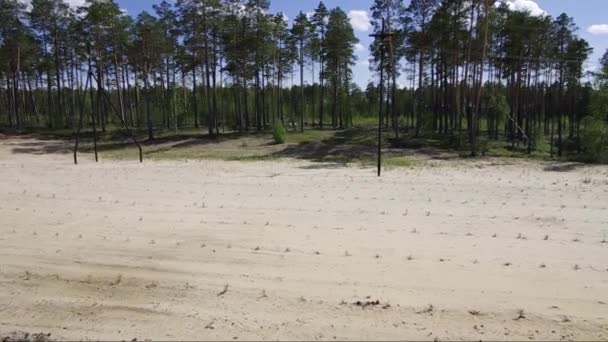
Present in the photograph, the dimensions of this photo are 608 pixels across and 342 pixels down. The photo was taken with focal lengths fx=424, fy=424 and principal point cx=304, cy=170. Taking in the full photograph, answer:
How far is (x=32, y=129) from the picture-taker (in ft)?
146

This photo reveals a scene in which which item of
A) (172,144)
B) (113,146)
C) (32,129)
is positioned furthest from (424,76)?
(32,129)

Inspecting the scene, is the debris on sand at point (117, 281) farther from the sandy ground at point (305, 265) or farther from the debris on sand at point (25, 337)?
the debris on sand at point (25, 337)

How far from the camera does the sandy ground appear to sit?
475 cm

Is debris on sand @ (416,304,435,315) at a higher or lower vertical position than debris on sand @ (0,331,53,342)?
higher

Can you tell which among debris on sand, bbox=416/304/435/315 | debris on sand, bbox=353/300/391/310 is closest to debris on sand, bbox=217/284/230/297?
debris on sand, bbox=353/300/391/310

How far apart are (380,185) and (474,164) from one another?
11.2 metres

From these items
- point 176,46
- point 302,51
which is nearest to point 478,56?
point 302,51

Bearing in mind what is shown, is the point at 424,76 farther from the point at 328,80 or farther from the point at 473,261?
the point at 473,261

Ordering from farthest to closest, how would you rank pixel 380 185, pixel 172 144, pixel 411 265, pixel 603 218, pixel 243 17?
1. pixel 243 17
2. pixel 172 144
3. pixel 380 185
4. pixel 603 218
5. pixel 411 265

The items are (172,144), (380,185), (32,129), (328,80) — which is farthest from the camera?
(328,80)

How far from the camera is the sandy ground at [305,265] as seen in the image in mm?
4754

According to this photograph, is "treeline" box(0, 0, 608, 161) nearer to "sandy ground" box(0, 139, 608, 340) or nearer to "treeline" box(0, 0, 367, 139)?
"treeline" box(0, 0, 367, 139)

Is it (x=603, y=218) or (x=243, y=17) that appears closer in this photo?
(x=603, y=218)

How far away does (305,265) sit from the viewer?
21.7ft
